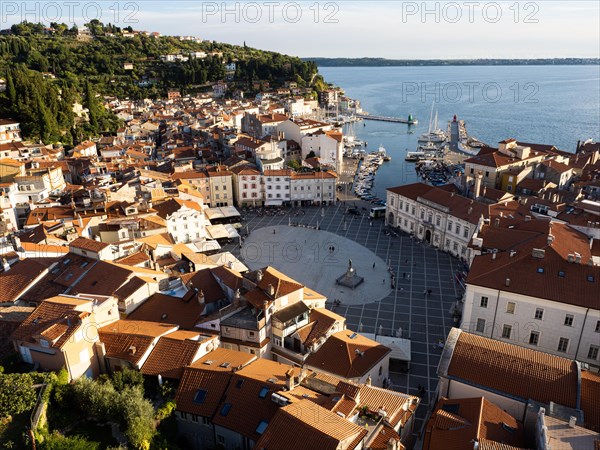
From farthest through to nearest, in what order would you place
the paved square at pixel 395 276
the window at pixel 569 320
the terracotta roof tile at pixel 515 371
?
the paved square at pixel 395 276, the window at pixel 569 320, the terracotta roof tile at pixel 515 371

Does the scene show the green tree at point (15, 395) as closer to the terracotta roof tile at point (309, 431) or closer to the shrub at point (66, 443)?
the shrub at point (66, 443)

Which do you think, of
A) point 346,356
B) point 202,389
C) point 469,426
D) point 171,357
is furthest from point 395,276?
point 202,389

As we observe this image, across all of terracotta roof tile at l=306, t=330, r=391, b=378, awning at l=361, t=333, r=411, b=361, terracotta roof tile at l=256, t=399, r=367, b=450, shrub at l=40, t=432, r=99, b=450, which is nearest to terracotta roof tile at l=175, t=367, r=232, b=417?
terracotta roof tile at l=256, t=399, r=367, b=450

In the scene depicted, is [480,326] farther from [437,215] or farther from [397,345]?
[437,215]

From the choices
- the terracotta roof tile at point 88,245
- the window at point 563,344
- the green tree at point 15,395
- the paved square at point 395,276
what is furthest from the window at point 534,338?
the terracotta roof tile at point 88,245

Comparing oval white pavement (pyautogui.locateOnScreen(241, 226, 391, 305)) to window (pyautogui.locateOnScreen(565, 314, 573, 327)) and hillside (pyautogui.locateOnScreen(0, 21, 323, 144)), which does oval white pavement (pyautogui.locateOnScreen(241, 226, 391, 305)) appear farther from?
hillside (pyautogui.locateOnScreen(0, 21, 323, 144))

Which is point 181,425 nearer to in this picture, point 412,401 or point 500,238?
point 412,401
